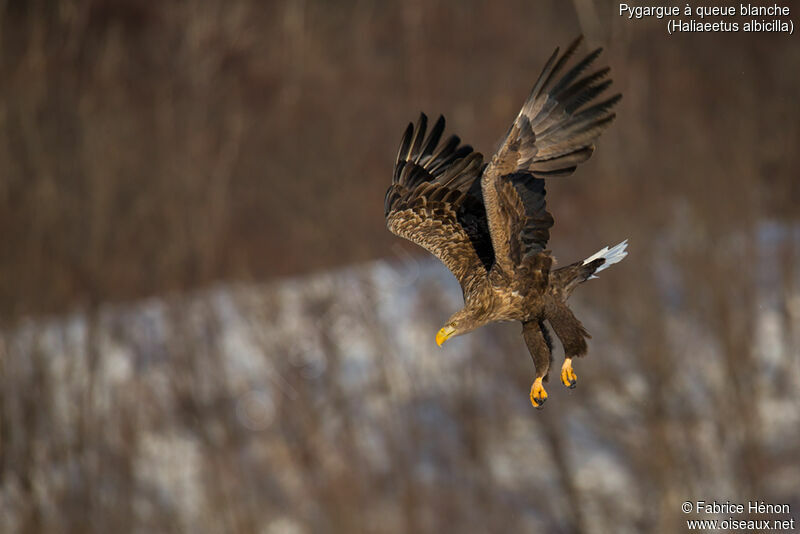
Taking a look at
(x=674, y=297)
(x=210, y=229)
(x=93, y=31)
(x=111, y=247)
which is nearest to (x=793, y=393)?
(x=674, y=297)

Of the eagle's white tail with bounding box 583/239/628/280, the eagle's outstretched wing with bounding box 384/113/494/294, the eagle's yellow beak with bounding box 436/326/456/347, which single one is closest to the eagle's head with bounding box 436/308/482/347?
the eagle's yellow beak with bounding box 436/326/456/347

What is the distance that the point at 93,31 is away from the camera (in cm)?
1919

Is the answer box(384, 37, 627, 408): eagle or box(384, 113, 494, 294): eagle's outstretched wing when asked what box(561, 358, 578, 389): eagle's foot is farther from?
box(384, 113, 494, 294): eagle's outstretched wing

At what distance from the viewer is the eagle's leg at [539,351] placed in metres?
3.08

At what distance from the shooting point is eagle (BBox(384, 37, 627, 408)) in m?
3.29

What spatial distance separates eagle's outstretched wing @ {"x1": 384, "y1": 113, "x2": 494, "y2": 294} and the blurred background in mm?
9833

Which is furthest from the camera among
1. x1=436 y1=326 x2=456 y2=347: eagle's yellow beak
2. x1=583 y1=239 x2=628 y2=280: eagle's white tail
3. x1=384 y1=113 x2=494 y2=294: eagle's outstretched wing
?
x1=384 y1=113 x2=494 y2=294: eagle's outstretched wing

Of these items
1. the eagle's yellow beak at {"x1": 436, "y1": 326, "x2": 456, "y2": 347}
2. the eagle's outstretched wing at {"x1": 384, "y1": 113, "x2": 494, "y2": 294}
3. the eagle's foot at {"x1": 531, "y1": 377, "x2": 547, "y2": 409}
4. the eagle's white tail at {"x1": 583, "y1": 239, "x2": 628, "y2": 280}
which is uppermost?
the eagle's outstretched wing at {"x1": 384, "y1": 113, "x2": 494, "y2": 294}

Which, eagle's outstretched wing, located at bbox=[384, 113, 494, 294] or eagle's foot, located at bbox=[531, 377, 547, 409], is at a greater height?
eagle's outstretched wing, located at bbox=[384, 113, 494, 294]

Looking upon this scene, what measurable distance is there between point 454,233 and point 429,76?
14.6 metres

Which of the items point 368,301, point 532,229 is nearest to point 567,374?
point 532,229

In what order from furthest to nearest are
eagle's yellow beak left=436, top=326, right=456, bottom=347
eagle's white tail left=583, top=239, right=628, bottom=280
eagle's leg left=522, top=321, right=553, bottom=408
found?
1. eagle's white tail left=583, top=239, right=628, bottom=280
2. eagle's yellow beak left=436, top=326, right=456, bottom=347
3. eagle's leg left=522, top=321, right=553, bottom=408

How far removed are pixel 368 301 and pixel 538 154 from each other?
1230cm

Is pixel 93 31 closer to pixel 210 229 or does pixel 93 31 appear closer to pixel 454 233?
pixel 210 229
